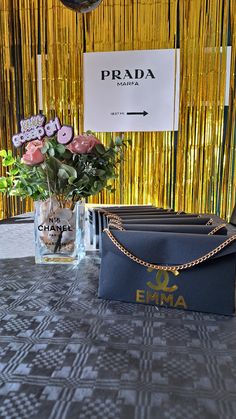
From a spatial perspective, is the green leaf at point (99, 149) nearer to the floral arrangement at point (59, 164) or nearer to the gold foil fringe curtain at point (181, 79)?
the floral arrangement at point (59, 164)

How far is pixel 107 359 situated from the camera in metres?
0.54

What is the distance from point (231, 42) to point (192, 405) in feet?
9.90

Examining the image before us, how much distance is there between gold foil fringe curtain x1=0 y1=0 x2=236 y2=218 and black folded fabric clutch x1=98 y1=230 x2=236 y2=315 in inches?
96.1

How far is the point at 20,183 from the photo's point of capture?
3.46ft

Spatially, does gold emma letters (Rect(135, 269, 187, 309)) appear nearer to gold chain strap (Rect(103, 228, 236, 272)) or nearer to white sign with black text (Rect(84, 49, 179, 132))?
gold chain strap (Rect(103, 228, 236, 272))

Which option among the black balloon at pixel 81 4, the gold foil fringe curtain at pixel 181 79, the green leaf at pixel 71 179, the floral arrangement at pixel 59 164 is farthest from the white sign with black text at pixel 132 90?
the green leaf at pixel 71 179

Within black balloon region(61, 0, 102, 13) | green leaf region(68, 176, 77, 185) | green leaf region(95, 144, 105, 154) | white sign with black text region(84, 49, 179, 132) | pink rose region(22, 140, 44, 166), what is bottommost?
green leaf region(68, 176, 77, 185)

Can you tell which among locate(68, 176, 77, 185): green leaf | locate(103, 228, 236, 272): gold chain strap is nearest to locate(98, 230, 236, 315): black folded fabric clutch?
locate(103, 228, 236, 272): gold chain strap

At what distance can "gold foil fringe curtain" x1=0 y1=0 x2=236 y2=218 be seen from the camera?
2.95 meters

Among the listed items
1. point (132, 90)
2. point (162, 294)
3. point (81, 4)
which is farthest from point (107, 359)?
point (132, 90)

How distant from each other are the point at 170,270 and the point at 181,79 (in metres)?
2.59

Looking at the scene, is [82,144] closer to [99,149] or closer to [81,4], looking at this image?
[99,149]

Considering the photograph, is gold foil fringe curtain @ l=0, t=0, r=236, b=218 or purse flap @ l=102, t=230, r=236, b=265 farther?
gold foil fringe curtain @ l=0, t=0, r=236, b=218

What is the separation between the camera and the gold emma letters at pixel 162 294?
71 centimetres
